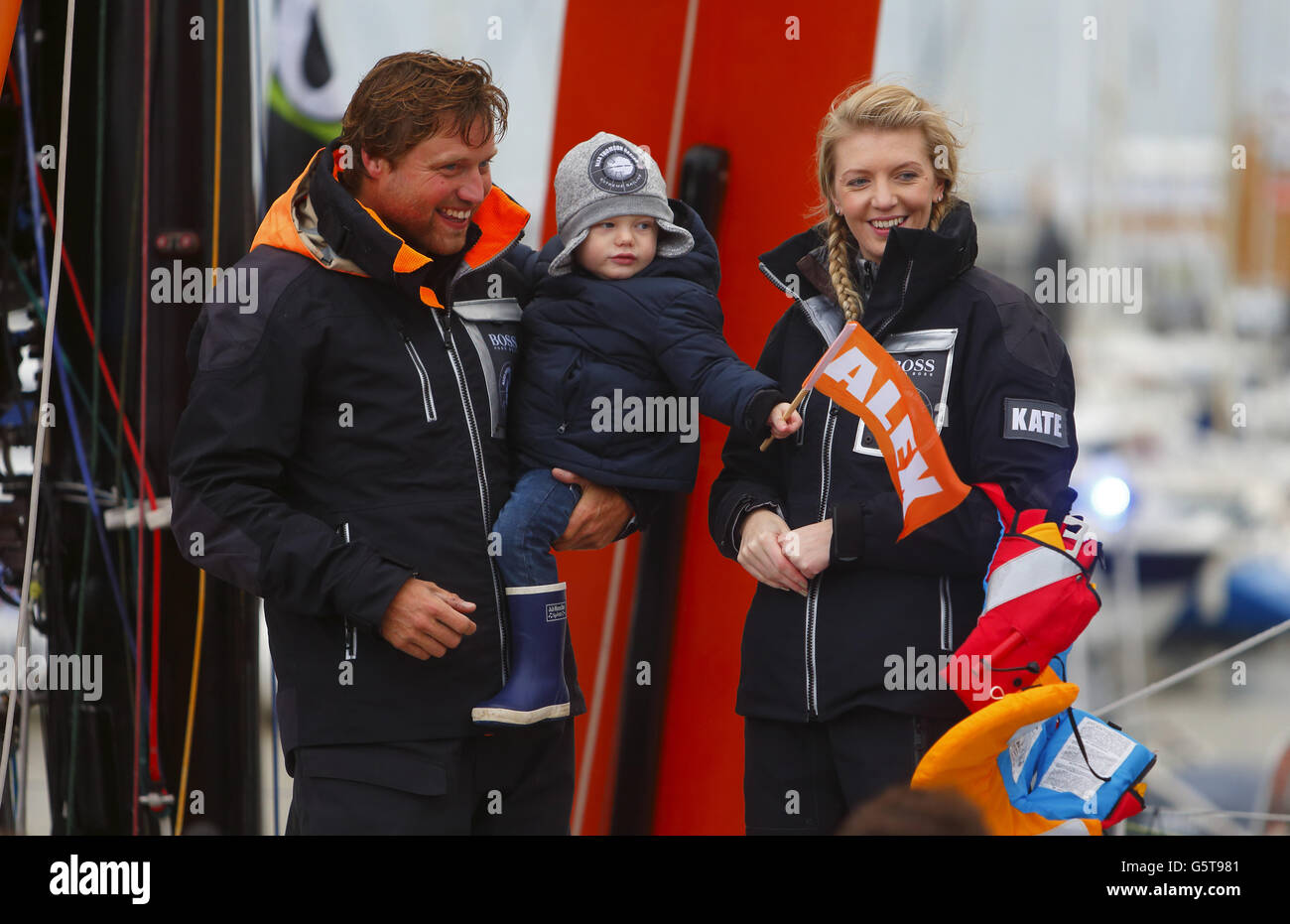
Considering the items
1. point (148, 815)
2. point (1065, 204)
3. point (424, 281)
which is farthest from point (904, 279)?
point (1065, 204)

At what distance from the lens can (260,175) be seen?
7.68 ft

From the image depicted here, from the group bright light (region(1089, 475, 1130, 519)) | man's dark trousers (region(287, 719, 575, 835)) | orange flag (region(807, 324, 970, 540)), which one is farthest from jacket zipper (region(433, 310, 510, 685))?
bright light (region(1089, 475, 1130, 519))

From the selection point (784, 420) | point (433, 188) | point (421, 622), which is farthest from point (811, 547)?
point (433, 188)

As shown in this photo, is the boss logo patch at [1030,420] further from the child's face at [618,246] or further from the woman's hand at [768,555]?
the child's face at [618,246]

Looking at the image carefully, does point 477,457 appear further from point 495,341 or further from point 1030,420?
point 1030,420

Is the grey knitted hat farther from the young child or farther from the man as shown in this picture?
the man

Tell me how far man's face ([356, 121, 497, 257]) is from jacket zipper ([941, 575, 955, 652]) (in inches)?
29.2

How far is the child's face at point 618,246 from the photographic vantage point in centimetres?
192

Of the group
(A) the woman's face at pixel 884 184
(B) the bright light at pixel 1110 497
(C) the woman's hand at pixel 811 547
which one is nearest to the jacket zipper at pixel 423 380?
(C) the woman's hand at pixel 811 547

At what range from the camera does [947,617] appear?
5.83ft

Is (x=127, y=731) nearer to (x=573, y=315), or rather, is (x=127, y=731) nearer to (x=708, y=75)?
(x=573, y=315)

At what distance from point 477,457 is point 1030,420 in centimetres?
68

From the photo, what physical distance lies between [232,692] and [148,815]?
0.24 meters

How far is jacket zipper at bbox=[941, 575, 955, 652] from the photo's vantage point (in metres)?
1.76
